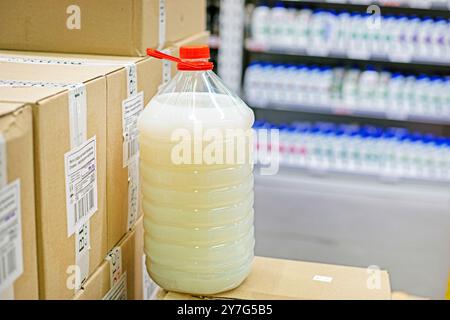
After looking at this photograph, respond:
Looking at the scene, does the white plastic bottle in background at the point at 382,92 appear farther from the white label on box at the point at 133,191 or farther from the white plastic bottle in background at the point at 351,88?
the white label on box at the point at 133,191

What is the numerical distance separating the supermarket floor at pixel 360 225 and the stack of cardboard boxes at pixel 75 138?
1.97 meters

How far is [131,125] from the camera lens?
4.84ft

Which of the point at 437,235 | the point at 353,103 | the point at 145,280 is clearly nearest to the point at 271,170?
the point at 353,103

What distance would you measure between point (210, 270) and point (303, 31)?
342 cm

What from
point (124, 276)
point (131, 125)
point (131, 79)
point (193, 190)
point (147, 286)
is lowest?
point (147, 286)

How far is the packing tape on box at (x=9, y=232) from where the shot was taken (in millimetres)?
910

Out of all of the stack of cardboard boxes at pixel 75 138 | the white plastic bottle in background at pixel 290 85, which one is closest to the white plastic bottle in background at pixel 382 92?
the white plastic bottle in background at pixel 290 85

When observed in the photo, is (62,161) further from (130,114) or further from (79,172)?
(130,114)

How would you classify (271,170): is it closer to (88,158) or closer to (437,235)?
(437,235)

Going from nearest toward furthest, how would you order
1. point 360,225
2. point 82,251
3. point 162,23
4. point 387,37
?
point 82,251, point 162,23, point 360,225, point 387,37

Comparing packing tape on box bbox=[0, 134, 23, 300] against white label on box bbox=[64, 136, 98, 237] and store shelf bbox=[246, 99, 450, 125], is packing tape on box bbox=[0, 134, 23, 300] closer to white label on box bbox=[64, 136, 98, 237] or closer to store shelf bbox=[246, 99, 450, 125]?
white label on box bbox=[64, 136, 98, 237]

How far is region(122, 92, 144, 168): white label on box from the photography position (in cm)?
143

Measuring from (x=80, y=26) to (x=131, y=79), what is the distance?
0.25 metres

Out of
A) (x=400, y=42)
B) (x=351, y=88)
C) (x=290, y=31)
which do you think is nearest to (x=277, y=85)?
(x=290, y=31)
